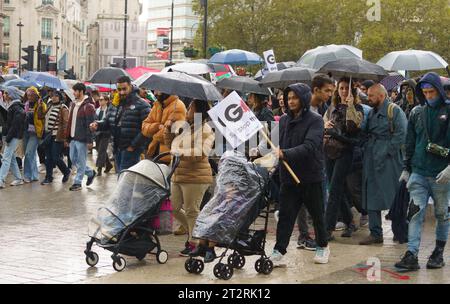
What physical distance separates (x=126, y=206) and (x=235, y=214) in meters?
1.20

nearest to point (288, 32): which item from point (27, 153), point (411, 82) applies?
point (27, 153)

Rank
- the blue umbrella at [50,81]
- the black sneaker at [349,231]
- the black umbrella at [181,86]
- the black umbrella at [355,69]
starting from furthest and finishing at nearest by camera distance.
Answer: the blue umbrella at [50,81]
the black sneaker at [349,231]
the black umbrella at [355,69]
the black umbrella at [181,86]

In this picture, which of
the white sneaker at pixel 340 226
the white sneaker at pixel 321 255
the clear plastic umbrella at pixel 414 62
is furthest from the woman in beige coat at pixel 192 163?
the clear plastic umbrella at pixel 414 62

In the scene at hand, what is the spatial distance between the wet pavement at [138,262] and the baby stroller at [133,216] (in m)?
0.21

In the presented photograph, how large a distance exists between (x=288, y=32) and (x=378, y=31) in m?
6.04

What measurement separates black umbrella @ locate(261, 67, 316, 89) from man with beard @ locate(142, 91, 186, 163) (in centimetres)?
315

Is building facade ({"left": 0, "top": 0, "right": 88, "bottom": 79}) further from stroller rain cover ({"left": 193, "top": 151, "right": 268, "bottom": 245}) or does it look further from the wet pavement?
stroller rain cover ({"left": 193, "top": 151, "right": 268, "bottom": 245})

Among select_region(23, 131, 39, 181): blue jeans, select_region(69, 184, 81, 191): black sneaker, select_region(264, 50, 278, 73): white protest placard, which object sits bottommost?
select_region(69, 184, 81, 191): black sneaker

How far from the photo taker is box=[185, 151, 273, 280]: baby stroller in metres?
7.61

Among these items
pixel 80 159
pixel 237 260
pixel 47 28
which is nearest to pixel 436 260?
pixel 237 260

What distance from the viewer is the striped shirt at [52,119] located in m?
15.9

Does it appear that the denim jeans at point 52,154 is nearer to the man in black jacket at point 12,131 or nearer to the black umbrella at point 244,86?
the man in black jacket at point 12,131

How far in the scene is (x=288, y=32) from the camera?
56.1m

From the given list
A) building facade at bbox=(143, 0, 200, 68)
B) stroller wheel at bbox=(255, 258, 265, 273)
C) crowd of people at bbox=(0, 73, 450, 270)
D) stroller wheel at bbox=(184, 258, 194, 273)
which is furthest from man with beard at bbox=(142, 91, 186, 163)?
building facade at bbox=(143, 0, 200, 68)
